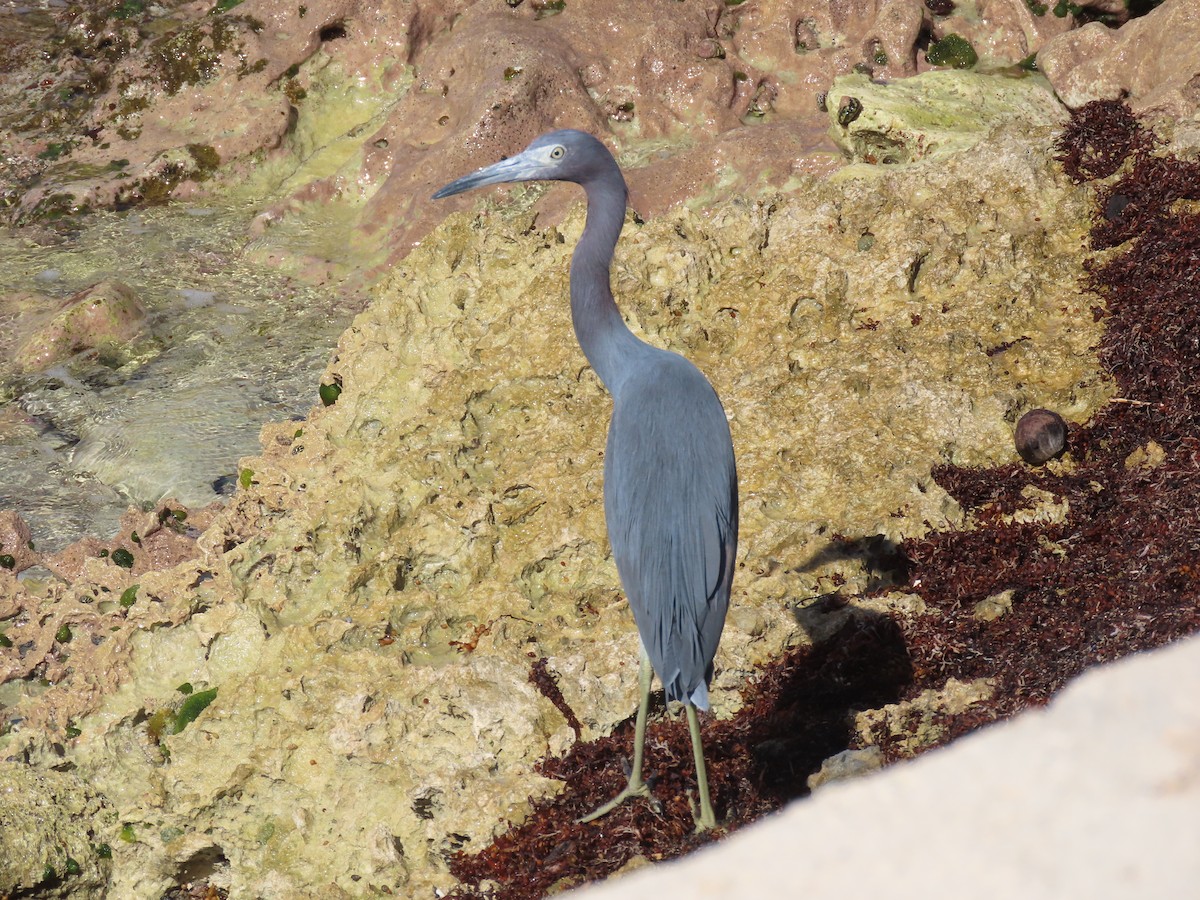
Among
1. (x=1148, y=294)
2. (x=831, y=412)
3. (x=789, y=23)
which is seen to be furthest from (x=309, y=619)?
(x=789, y=23)

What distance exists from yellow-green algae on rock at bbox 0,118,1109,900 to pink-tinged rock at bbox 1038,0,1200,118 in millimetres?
1056

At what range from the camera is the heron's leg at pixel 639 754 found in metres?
4.47

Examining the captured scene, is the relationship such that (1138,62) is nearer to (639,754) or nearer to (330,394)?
(330,394)

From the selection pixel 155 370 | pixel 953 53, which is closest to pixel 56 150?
pixel 155 370

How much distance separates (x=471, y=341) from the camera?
680 centimetres

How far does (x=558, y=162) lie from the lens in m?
4.97

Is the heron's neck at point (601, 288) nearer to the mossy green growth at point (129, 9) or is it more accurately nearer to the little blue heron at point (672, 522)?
the little blue heron at point (672, 522)

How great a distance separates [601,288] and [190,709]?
303 cm

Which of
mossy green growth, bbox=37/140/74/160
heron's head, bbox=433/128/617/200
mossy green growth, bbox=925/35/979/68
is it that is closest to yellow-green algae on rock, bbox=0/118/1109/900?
heron's head, bbox=433/128/617/200

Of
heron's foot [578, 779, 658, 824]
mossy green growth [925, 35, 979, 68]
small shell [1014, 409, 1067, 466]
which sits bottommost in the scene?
heron's foot [578, 779, 658, 824]

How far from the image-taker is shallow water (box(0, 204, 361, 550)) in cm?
892

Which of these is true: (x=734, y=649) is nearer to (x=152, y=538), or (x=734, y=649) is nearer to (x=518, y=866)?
(x=518, y=866)

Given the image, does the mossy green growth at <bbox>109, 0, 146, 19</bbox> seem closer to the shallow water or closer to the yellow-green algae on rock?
the shallow water

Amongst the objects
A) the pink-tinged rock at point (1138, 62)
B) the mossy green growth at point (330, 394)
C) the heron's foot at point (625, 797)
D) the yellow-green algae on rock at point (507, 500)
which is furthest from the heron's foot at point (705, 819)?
the pink-tinged rock at point (1138, 62)
